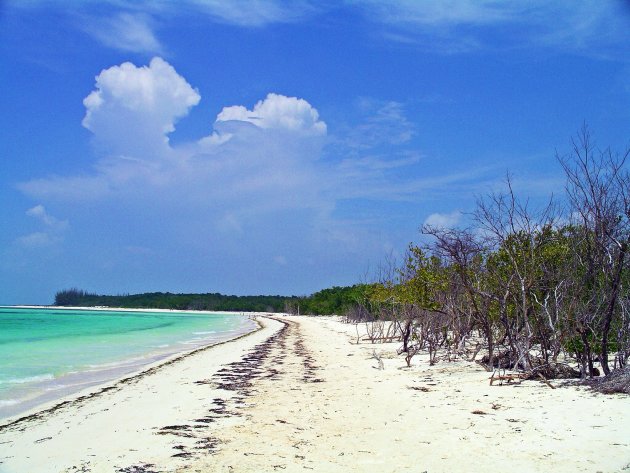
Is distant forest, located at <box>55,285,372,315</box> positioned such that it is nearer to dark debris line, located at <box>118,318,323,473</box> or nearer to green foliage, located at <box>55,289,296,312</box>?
green foliage, located at <box>55,289,296,312</box>

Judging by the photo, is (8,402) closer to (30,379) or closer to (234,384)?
(30,379)

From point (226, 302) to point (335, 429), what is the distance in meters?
135

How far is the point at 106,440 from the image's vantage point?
6.99 metres

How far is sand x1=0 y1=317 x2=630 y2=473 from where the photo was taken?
5.72 metres

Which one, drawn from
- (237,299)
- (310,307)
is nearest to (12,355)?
(310,307)

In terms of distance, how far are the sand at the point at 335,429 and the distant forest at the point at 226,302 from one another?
4454cm

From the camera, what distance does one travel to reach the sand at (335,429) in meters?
5.72

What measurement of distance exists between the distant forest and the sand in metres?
44.5

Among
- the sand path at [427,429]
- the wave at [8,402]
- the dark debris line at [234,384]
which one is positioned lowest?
the wave at [8,402]

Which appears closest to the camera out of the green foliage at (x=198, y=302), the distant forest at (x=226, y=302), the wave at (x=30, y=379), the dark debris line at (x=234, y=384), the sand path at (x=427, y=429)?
the sand path at (x=427, y=429)

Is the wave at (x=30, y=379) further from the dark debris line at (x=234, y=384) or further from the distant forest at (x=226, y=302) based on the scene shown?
the distant forest at (x=226, y=302)

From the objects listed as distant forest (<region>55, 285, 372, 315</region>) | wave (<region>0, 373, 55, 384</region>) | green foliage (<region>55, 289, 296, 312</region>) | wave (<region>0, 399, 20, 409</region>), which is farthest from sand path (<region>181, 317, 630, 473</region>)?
green foliage (<region>55, 289, 296, 312</region>)

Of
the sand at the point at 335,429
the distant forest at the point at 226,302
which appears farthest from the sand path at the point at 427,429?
the distant forest at the point at 226,302

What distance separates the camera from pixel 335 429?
23.8 ft
